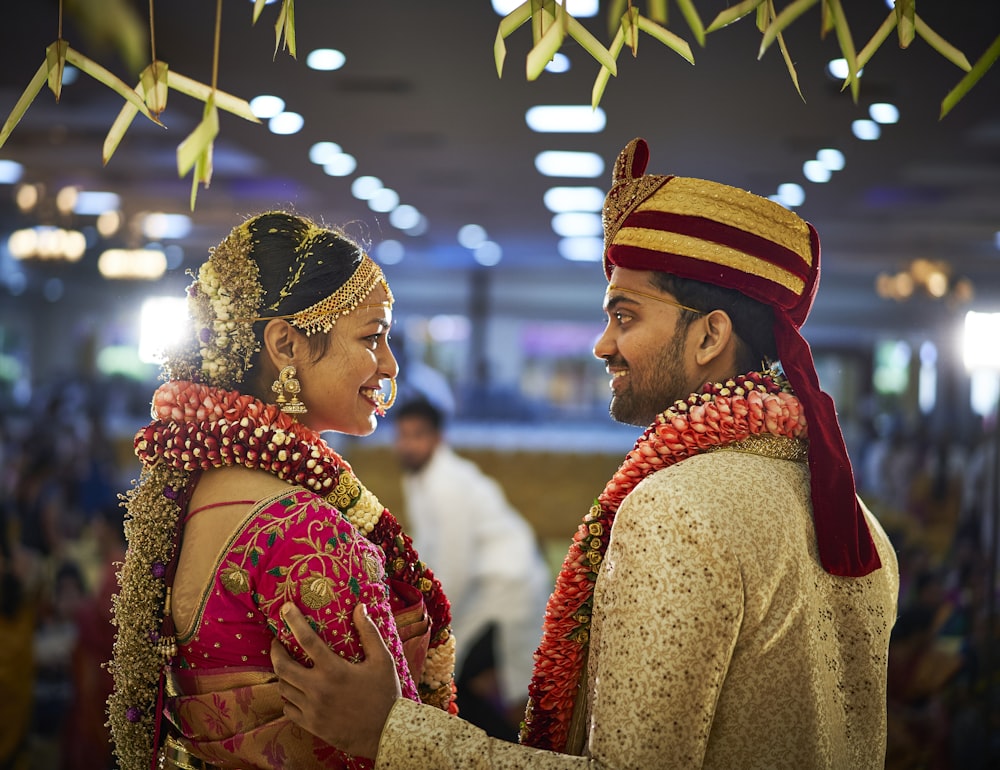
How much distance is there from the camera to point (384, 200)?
936 cm

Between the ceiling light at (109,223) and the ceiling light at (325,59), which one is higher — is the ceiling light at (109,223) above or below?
above

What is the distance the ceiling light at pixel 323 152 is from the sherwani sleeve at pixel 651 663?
6.01 m

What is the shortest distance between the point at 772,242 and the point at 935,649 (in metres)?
3.48

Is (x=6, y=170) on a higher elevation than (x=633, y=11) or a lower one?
higher

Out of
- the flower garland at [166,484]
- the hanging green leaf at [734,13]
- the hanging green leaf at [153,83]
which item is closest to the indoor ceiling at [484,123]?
the hanging green leaf at [153,83]

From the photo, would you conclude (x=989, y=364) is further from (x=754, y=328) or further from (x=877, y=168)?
(x=754, y=328)

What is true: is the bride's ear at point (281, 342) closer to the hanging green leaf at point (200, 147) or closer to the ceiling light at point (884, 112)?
the hanging green leaf at point (200, 147)

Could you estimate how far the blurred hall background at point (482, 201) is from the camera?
4254 millimetres

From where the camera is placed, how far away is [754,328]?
5.45 feet

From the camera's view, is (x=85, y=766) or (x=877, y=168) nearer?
(x=85, y=766)

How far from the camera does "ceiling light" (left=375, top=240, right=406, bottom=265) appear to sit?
1316 cm

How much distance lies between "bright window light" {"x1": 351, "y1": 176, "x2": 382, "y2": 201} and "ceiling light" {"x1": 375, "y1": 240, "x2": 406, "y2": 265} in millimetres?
3715

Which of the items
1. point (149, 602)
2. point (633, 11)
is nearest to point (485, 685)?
point (149, 602)

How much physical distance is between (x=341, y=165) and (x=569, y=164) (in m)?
1.83
